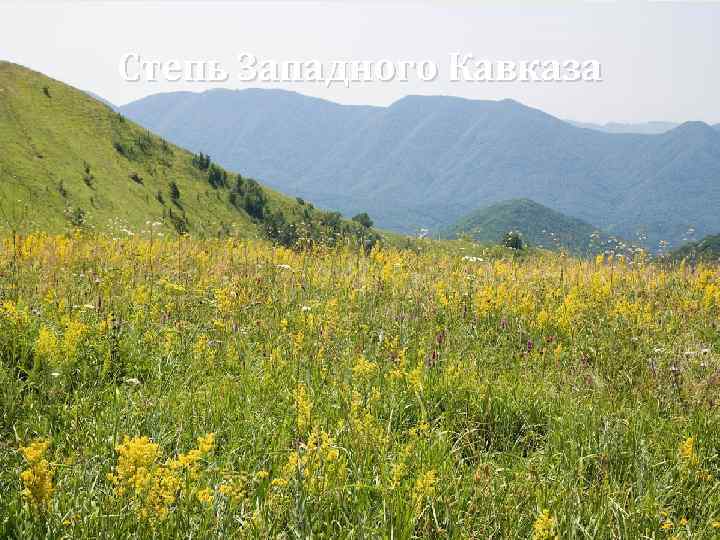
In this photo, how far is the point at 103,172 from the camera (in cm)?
7625

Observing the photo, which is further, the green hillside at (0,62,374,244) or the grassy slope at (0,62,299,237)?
the green hillside at (0,62,374,244)

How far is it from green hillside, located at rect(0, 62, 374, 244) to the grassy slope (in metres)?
0.15

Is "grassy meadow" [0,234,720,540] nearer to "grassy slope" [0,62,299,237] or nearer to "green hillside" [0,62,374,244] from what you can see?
"green hillside" [0,62,374,244]

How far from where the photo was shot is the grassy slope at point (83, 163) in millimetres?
64562

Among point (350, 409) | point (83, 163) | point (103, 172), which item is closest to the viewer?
point (350, 409)

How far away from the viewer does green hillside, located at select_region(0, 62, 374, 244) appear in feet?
214

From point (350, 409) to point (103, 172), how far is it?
81867 millimetres

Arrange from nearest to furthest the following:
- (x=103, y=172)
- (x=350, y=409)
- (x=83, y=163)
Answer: (x=350, y=409) → (x=83, y=163) → (x=103, y=172)

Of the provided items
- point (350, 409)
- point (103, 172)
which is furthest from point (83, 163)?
point (350, 409)

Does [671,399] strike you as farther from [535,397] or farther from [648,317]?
[648,317]

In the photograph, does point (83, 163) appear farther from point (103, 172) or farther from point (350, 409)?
point (350, 409)

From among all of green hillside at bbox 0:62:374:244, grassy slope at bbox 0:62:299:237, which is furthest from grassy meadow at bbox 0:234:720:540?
grassy slope at bbox 0:62:299:237

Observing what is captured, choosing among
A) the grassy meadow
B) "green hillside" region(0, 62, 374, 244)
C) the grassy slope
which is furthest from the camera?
"green hillside" region(0, 62, 374, 244)

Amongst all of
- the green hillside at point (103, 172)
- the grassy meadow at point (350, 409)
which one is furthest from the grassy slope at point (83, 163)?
the grassy meadow at point (350, 409)
